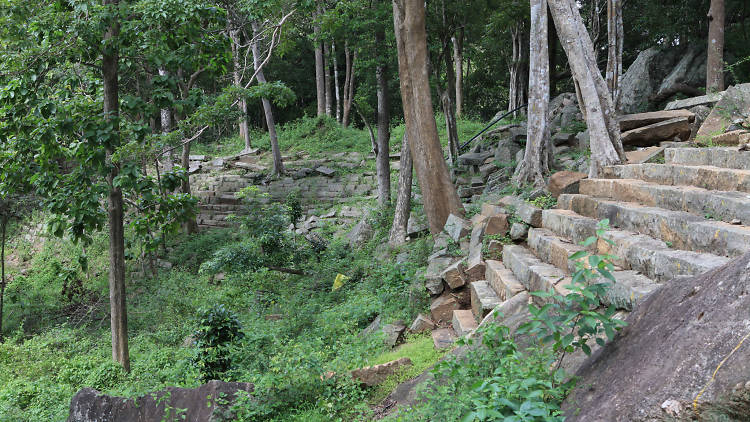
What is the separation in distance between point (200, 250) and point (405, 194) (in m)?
6.42

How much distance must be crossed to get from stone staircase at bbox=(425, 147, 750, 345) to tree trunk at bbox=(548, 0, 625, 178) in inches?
17.0

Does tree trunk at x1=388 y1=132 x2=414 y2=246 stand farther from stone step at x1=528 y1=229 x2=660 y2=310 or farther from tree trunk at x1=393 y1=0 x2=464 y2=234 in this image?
stone step at x1=528 y1=229 x2=660 y2=310

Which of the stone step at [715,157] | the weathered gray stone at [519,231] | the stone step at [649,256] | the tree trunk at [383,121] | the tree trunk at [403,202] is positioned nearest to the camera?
the stone step at [649,256]

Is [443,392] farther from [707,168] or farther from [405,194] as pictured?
[405,194]

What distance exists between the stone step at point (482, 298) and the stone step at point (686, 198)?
1612 mm

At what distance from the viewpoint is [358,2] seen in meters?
12.3

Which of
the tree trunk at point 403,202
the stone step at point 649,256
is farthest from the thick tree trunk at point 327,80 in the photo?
the stone step at point 649,256

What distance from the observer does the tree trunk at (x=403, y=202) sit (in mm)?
10539

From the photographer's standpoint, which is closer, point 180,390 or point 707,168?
point 707,168

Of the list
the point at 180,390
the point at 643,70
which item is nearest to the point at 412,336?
the point at 180,390

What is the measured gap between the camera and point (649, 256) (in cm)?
345

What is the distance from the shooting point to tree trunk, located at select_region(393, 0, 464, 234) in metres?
9.30

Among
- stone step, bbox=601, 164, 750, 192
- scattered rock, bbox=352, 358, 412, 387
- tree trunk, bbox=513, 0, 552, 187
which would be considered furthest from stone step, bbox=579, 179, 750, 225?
tree trunk, bbox=513, 0, 552, 187

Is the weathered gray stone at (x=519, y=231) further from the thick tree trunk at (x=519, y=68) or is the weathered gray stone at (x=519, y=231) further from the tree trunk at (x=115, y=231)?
the thick tree trunk at (x=519, y=68)
